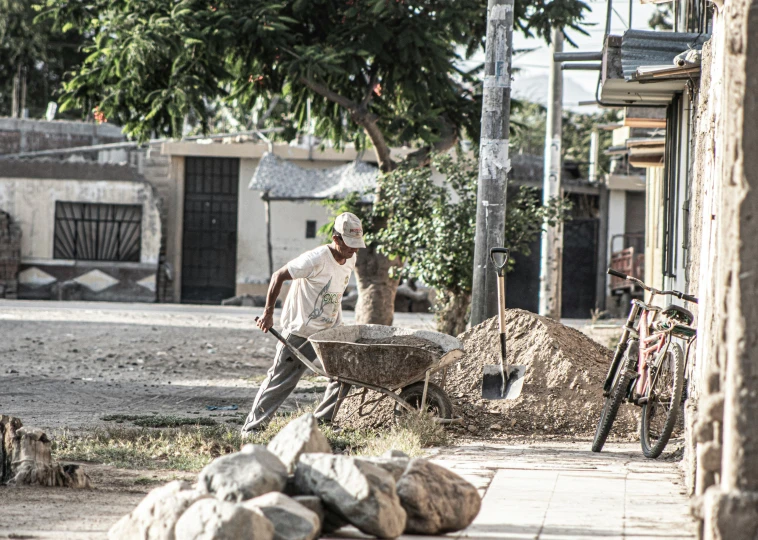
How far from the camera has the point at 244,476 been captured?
4.23m

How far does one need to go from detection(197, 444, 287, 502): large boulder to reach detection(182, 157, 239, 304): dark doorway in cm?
2173

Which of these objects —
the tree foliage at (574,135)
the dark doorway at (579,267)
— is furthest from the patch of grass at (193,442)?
the tree foliage at (574,135)

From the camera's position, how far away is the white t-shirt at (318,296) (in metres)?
7.49

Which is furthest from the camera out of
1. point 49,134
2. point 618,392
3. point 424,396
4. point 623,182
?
point 49,134

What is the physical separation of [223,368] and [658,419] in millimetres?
6783

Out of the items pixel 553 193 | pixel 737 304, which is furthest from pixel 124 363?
pixel 737 304

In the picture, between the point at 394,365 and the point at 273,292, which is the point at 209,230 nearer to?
the point at 273,292

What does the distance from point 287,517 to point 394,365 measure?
2955 millimetres

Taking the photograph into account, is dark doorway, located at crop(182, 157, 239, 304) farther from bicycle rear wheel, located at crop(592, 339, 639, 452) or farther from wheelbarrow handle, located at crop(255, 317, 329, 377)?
bicycle rear wheel, located at crop(592, 339, 639, 452)

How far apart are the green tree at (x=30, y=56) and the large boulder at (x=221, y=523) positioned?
2497cm

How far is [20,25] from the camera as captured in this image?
29.0 meters

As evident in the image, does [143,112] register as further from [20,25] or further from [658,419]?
[20,25]

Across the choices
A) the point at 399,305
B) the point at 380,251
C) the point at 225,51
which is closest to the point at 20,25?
the point at 399,305

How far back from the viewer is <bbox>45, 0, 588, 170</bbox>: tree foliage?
1223 cm
